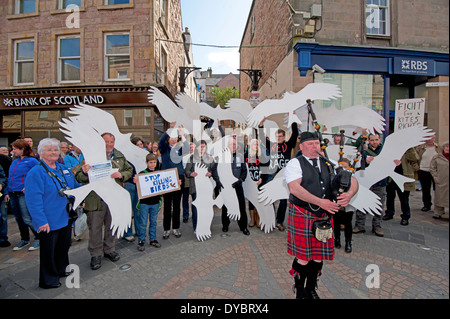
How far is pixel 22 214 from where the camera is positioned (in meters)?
4.16

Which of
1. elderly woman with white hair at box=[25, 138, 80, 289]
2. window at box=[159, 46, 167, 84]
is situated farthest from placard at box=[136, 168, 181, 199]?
window at box=[159, 46, 167, 84]

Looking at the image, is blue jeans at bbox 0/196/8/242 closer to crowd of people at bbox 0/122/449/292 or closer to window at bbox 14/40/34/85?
crowd of people at bbox 0/122/449/292

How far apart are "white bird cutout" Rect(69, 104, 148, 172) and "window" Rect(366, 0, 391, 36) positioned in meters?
10.4

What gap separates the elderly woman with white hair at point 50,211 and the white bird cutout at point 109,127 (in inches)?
22.8

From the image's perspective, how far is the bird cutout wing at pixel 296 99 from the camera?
407 cm

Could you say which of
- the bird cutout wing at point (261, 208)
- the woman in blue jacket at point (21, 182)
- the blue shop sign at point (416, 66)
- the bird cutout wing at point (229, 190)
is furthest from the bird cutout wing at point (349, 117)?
the blue shop sign at point (416, 66)

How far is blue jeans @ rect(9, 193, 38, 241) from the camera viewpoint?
162 inches

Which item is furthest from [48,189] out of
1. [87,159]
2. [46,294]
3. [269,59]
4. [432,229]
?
[269,59]

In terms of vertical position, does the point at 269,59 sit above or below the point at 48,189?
above

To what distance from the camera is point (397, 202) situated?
22.5 feet

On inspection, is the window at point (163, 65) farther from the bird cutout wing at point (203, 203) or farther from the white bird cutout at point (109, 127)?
the bird cutout wing at point (203, 203)

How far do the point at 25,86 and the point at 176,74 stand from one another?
7.71 meters

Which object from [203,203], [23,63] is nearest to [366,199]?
[203,203]
